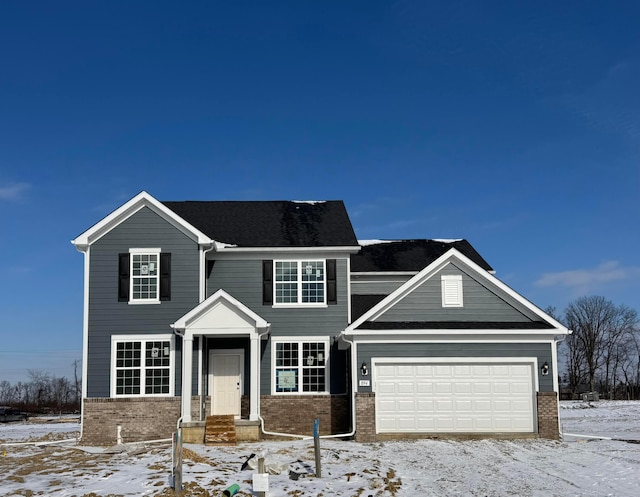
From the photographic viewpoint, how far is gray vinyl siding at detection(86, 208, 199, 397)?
2123 cm

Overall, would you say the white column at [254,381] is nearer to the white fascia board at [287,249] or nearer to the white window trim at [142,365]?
the white window trim at [142,365]

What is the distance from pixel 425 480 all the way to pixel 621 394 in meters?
44.3

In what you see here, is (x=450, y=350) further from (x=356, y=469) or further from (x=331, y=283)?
(x=356, y=469)

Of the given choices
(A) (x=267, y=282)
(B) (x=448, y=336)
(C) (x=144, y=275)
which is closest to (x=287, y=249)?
(A) (x=267, y=282)

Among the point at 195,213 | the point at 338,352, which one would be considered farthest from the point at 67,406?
the point at 338,352

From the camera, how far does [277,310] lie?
2219 centimetres

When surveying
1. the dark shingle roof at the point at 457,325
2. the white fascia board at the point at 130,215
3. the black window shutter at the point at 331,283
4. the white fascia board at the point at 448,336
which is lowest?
the white fascia board at the point at 448,336

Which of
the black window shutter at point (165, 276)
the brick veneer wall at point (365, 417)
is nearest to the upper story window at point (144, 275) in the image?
the black window shutter at point (165, 276)

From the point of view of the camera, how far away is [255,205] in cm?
2553

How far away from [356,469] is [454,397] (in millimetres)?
5923

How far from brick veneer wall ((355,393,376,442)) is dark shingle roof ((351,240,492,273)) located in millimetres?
6571

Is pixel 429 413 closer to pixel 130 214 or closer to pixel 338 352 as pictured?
pixel 338 352

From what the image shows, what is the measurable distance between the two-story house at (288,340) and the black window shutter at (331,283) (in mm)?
32

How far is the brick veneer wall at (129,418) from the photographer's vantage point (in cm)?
2062
